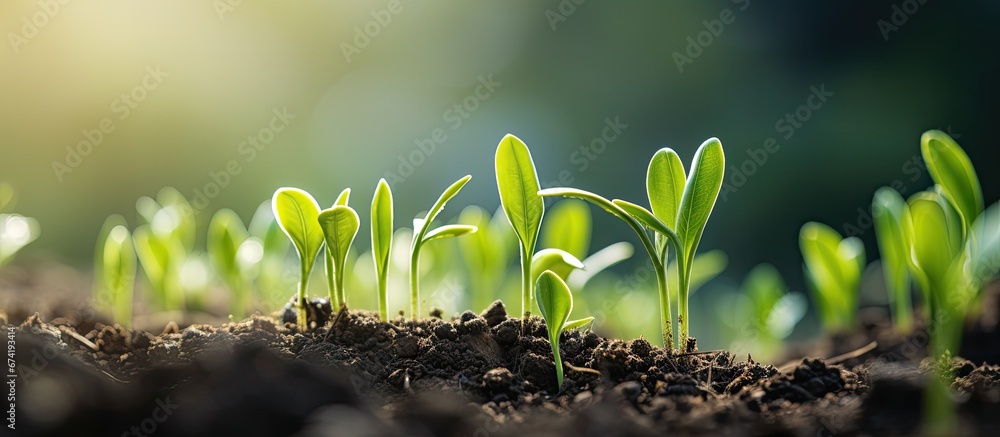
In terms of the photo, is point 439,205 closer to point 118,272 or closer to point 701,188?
point 701,188

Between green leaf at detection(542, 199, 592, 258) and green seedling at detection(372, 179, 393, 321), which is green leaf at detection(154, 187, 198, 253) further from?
green leaf at detection(542, 199, 592, 258)

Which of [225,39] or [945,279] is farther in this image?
[225,39]

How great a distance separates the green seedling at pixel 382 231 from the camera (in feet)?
3.44

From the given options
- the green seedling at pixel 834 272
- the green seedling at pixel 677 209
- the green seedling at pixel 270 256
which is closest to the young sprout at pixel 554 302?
the green seedling at pixel 677 209

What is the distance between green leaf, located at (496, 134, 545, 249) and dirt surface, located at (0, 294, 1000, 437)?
0.55 feet

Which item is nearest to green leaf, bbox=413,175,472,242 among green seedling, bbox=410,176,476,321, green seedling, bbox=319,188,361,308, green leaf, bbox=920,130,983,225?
green seedling, bbox=410,176,476,321

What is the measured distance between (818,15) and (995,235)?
10.5ft

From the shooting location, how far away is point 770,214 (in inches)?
149

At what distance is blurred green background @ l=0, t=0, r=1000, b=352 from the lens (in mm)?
3492

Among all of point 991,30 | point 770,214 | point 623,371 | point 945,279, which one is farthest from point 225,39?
point 991,30

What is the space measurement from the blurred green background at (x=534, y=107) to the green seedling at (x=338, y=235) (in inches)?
102

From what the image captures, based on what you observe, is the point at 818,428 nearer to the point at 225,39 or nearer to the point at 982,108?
the point at 982,108

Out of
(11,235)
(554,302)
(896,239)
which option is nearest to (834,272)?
(896,239)

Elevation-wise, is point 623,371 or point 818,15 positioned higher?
point 818,15
